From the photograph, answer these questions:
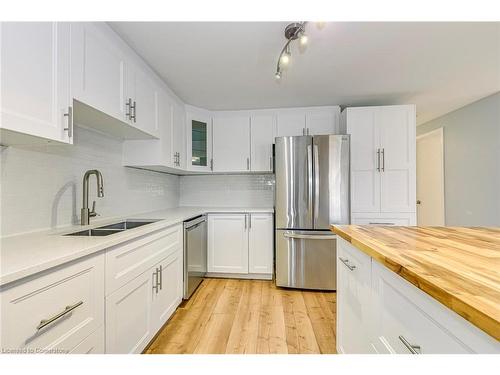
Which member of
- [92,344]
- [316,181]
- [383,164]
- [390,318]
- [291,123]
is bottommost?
[92,344]

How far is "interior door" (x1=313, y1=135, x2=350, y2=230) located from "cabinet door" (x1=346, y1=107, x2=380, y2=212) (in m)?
0.34

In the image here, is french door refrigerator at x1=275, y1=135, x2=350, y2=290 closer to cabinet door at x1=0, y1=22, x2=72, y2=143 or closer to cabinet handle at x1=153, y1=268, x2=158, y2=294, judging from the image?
cabinet handle at x1=153, y1=268, x2=158, y2=294

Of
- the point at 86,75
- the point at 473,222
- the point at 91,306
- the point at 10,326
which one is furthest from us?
the point at 473,222

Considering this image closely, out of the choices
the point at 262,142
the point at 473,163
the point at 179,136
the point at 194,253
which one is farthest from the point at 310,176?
the point at 473,163

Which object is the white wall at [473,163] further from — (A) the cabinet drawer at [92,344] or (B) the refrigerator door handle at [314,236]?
(A) the cabinet drawer at [92,344]

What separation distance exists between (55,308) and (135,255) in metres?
0.55

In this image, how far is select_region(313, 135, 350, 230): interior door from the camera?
248cm

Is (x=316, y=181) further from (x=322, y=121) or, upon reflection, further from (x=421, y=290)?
(x=421, y=290)

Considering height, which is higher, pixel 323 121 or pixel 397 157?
pixel 323 121

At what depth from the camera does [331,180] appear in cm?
249
